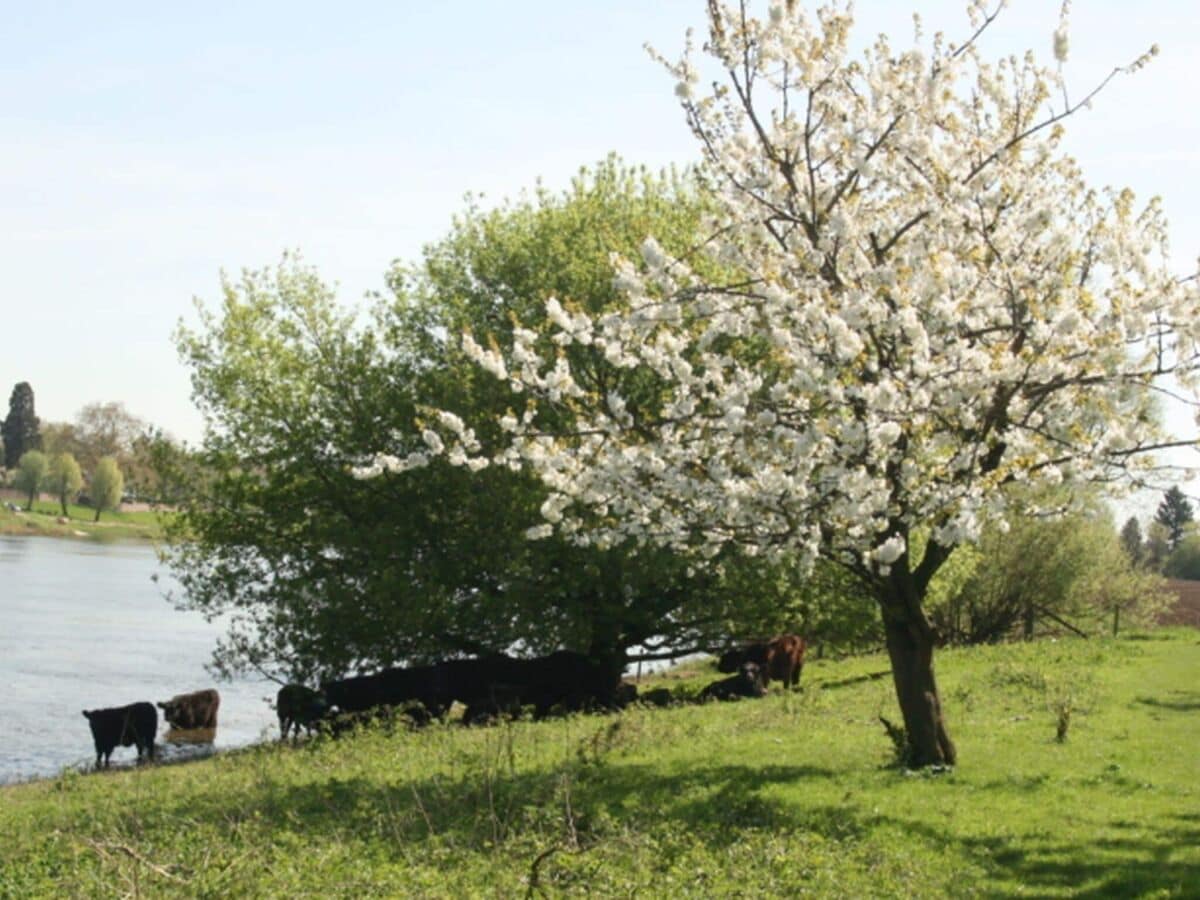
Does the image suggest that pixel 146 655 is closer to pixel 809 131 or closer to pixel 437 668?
pixel 437 668

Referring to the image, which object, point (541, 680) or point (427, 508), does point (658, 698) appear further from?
point (427, 508)

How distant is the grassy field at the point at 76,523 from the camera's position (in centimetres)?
12447

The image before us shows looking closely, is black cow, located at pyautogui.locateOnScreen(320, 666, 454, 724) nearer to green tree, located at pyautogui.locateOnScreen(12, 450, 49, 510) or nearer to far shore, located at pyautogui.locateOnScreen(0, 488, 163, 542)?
far shore, located at pyautogui.locateOnScreen(0, 488, 163, 542)

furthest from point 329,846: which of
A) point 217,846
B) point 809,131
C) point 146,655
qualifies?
point 146,655

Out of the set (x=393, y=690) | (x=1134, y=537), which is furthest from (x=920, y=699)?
(x=1134, y=537)

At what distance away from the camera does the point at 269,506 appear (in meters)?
30.7

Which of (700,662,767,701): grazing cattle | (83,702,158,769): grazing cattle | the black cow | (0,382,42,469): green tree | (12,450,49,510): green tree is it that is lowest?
(83,702,158,769): grazing cattle

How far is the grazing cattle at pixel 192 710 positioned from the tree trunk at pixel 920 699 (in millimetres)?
20861

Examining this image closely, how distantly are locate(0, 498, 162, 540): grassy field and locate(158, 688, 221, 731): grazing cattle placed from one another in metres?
92.1

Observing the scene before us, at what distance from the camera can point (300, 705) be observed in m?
29.5

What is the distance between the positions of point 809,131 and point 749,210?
1174 mm

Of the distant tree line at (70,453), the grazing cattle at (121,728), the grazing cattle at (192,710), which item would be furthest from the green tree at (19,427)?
the grazing cattle at (121,728)

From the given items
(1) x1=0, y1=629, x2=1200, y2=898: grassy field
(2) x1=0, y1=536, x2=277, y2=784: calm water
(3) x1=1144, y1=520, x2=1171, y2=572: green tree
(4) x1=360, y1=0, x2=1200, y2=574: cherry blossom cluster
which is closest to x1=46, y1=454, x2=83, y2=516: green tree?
(2) x1=0, y1=536, x2=277, y2=784: calm water

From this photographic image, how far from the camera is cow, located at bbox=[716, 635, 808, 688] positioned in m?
31.6
